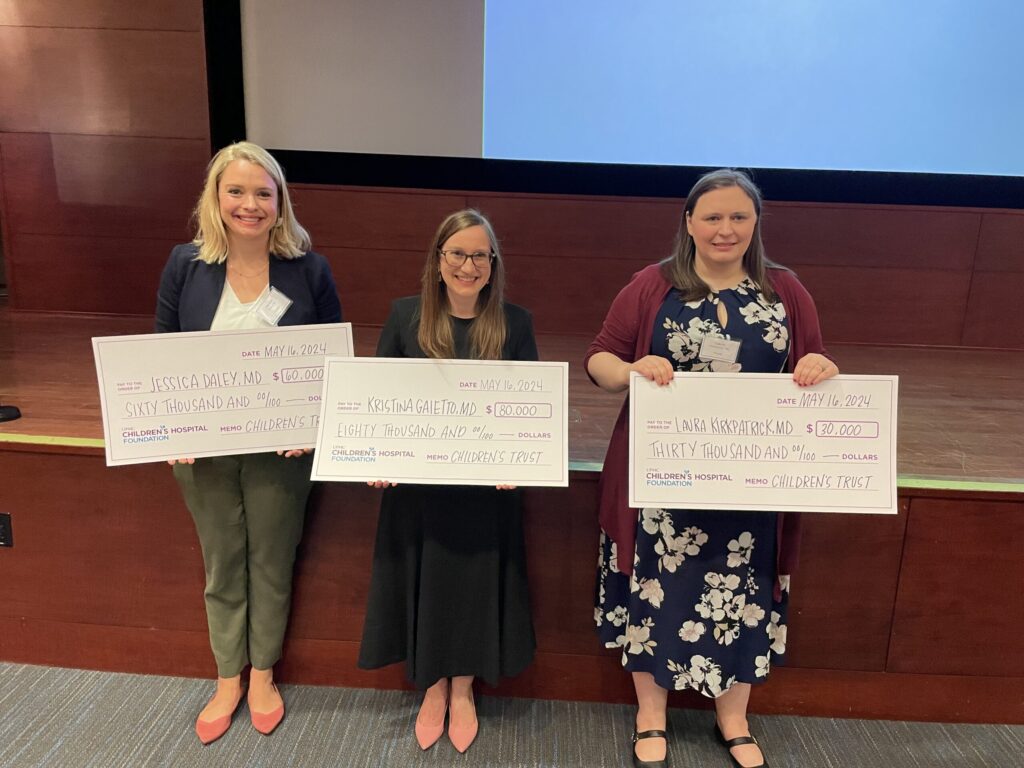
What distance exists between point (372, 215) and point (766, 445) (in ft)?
9.88

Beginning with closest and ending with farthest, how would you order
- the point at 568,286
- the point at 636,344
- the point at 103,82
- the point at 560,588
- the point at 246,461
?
the point at 636,344
the point at 246,461
the point at 560,588
the point at 103,82
the point at 568,286

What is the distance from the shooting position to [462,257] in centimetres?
132

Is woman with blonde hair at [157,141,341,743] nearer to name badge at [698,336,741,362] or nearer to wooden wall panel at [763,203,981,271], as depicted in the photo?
name badge at [698,336,741,362]

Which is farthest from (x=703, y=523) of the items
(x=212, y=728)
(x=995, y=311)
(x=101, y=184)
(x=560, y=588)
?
(x=101, y=184)

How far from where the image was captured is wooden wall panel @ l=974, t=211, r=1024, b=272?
3713mm

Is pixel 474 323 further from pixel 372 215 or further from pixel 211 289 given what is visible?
pixel 372 215

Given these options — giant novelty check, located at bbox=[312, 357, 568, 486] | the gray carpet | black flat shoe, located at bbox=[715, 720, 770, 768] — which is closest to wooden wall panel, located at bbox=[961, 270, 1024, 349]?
the gray carpet

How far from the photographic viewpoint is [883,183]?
3664 mm

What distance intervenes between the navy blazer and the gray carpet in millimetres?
977

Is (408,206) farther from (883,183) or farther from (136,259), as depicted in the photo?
(883,183)

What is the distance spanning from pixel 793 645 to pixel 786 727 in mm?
208

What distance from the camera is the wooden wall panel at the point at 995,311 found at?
3795mm

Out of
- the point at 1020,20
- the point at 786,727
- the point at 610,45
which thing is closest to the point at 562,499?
the point at 786,727

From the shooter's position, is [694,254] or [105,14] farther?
[105,14]
